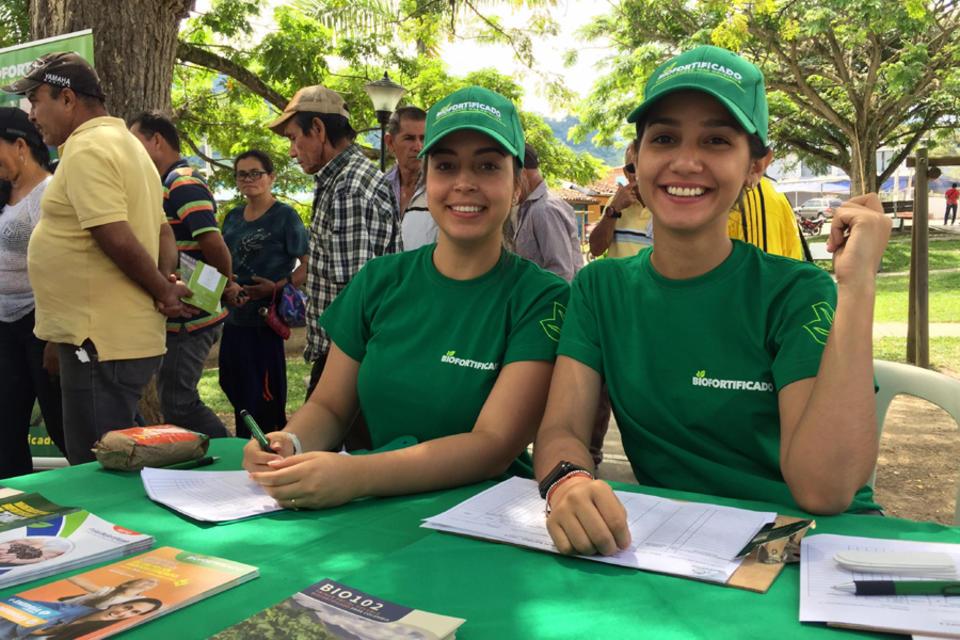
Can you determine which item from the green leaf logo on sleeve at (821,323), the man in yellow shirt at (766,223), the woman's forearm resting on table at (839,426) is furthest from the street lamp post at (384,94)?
the woman's forearm resting on table at (839,426)

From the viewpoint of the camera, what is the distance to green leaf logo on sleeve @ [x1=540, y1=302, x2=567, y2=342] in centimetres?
186

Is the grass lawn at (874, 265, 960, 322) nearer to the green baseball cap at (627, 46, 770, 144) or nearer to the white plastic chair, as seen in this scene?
the white plastic chair

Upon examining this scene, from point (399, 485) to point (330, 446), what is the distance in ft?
1.53

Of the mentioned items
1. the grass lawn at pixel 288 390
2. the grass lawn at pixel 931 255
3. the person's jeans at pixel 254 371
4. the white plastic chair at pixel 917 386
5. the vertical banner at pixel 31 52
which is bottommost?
the grass lawn at pixel 288 390

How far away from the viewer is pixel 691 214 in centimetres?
167

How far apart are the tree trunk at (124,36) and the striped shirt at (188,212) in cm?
93

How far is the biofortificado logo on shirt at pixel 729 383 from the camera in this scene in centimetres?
160

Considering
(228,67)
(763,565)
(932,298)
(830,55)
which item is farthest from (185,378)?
(830,55)

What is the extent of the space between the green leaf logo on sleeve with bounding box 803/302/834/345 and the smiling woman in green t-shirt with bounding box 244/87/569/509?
Result: 0.57 metres

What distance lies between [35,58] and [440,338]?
11.9ft

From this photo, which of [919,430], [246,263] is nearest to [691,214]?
[246,263]

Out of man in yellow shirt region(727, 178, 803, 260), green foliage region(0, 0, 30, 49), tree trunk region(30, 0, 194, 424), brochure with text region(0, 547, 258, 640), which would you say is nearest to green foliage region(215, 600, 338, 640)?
brochure with text region(0, 547, 258, 640)

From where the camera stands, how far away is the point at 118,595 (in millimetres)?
1107

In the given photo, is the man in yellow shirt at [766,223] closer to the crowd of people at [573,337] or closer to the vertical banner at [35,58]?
the crowd of people at [573,337]
